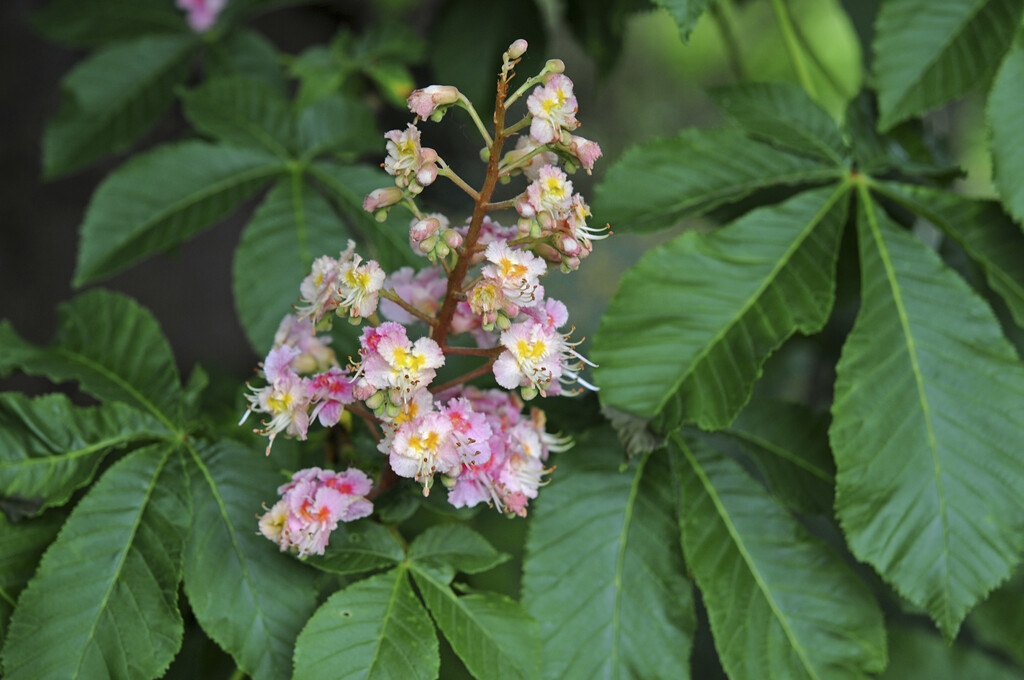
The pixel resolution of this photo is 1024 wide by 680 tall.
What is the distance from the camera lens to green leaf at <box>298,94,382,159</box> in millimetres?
1054

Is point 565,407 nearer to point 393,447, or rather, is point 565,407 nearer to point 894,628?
point 393,447

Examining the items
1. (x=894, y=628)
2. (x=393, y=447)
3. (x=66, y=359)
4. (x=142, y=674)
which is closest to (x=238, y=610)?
(x=142, y=674)

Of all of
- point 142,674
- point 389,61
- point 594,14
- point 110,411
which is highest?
point 594,14

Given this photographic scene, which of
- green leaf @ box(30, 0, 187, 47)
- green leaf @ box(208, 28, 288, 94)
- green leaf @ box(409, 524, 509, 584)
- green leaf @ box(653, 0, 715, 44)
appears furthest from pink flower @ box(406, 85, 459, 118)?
green leaf @ box(30, 0, 187, 47)

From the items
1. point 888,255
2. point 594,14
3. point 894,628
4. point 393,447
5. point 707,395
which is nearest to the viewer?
point 393,447

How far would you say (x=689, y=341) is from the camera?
0.80 m

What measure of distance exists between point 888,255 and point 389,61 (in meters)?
0.85

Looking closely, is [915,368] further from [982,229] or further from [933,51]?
[933,51]

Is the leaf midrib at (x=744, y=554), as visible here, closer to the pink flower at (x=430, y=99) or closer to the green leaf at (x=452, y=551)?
the green leaf at (x=452, y=551)

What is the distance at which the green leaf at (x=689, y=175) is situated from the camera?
0.91m

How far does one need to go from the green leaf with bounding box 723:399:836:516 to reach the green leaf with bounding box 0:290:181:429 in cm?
62

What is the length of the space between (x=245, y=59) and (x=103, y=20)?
0.23 m

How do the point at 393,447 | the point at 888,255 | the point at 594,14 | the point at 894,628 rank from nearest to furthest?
the point at 393,447 < the point at 888,255 < the point at 894,628 < the point at 594,14

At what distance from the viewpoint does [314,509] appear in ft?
2.14
